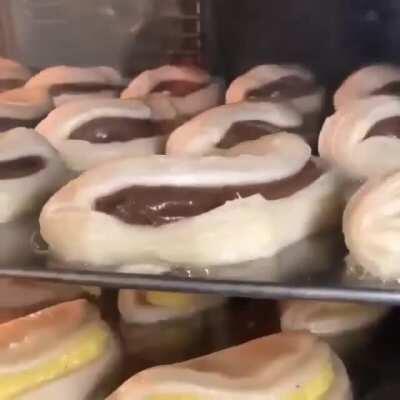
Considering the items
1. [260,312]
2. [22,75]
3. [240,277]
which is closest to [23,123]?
[22,75]

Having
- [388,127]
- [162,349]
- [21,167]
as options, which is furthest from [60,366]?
[388,127]

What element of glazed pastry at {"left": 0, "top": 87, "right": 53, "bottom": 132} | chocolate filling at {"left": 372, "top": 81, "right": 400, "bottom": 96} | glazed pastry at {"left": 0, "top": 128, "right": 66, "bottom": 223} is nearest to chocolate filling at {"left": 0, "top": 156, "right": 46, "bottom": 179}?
glazed pastry at {"left": 0, "top": 128, "right": 66, "bottom": 223}

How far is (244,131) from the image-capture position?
3.95 feet

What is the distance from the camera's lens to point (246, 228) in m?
0.99

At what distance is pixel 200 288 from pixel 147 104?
0.49 m

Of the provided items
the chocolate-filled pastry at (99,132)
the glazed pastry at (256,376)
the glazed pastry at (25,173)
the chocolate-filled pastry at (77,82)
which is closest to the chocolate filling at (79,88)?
the chocolate-filled pastry at (77,82)

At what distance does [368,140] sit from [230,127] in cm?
18

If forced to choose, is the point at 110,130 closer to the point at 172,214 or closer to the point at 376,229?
the point at 172,214

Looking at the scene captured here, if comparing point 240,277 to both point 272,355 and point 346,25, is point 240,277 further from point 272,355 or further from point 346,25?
point 346,25

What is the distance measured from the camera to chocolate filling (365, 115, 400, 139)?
3.70 feet

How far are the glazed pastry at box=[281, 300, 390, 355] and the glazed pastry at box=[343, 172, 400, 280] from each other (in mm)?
236

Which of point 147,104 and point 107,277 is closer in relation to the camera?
point 107,277

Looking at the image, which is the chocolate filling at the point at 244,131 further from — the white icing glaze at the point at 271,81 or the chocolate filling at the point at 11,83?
the chocolate filling at the point at 11,83

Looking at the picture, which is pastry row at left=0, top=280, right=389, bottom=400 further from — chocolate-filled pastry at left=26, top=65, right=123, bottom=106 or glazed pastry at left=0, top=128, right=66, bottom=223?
chocolate-filled pastry at left=26, top=65, right=123, bottom=106
